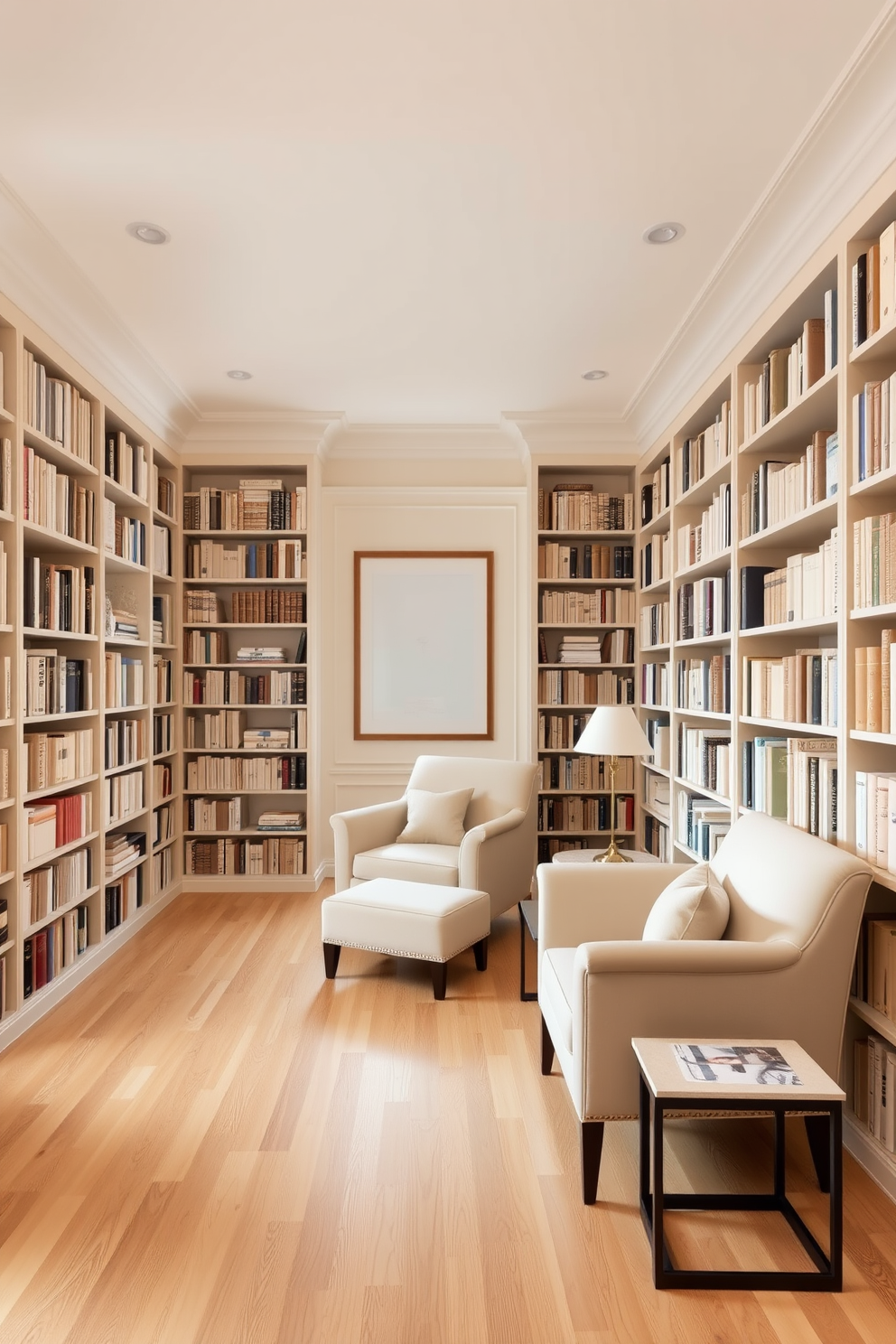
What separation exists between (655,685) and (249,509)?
9.16 feet

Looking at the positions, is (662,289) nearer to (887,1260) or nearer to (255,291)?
(255,291)

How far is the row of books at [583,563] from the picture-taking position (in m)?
5.48

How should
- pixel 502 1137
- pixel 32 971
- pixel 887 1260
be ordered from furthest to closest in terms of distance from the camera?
pixel 32 971
pixel 502 1137
pixel 887 1260

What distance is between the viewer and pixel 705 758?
13.0 ft

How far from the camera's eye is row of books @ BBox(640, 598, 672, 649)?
193 inches

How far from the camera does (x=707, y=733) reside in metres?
4.07

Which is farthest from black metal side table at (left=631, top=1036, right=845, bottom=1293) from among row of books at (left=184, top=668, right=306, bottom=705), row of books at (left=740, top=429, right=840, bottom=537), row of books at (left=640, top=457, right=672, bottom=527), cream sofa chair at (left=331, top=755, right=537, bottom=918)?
row of books at (left=184, top=668, right=306, bottom=705)

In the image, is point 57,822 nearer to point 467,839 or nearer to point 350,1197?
point 467,839

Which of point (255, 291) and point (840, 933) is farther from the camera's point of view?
point (255, 291)

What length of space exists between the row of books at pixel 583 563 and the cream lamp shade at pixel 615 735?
1.76m

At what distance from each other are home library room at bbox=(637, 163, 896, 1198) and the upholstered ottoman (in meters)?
1.16

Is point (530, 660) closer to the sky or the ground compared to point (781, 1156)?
closer to the sky

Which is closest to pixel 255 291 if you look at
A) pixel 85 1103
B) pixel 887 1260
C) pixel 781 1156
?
pixel 85 1103

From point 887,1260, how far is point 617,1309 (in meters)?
0.68
